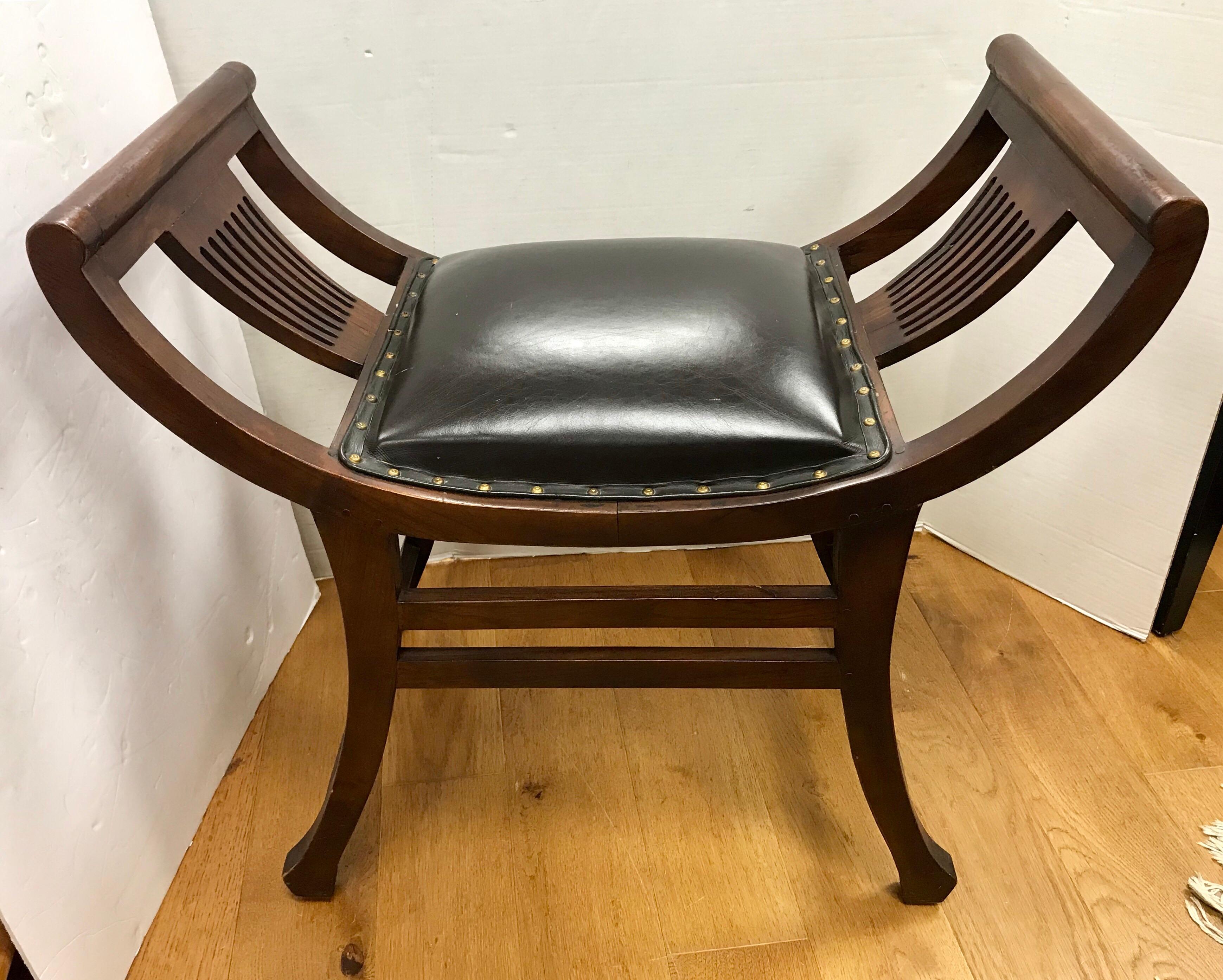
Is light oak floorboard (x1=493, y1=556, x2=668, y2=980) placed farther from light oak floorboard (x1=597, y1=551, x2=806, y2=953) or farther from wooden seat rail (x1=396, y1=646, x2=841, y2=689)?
wooden seat rail (x1=396, y1=646, x2=841, y2=689)

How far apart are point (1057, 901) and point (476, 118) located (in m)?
1.05

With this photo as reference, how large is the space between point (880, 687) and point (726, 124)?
0.68m

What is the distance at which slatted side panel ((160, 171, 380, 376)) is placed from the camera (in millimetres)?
848

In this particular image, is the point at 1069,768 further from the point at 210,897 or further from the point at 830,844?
the point at 210,897

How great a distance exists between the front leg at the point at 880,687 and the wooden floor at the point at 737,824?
0.20 feet

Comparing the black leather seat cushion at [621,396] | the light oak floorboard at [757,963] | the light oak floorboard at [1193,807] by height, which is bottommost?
the light oak floorboard at [1193,807]

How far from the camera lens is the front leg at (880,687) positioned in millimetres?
824

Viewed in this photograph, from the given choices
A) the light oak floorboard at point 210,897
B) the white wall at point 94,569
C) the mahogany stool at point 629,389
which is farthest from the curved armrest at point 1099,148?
the light oak floorboard at point 210,897

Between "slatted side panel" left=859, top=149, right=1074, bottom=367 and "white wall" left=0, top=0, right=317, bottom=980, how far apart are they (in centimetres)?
73

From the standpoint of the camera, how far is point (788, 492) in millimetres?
777

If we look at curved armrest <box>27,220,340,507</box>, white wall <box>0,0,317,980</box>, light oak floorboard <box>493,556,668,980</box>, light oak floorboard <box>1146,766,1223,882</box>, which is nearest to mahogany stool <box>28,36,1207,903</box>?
curved armrest <box>27,220,340,507</box>

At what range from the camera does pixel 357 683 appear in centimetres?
91

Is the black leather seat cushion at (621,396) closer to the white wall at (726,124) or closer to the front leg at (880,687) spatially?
the front leg at (880,687)

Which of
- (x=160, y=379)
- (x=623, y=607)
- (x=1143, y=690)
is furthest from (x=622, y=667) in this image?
(x=1143, y=690)
